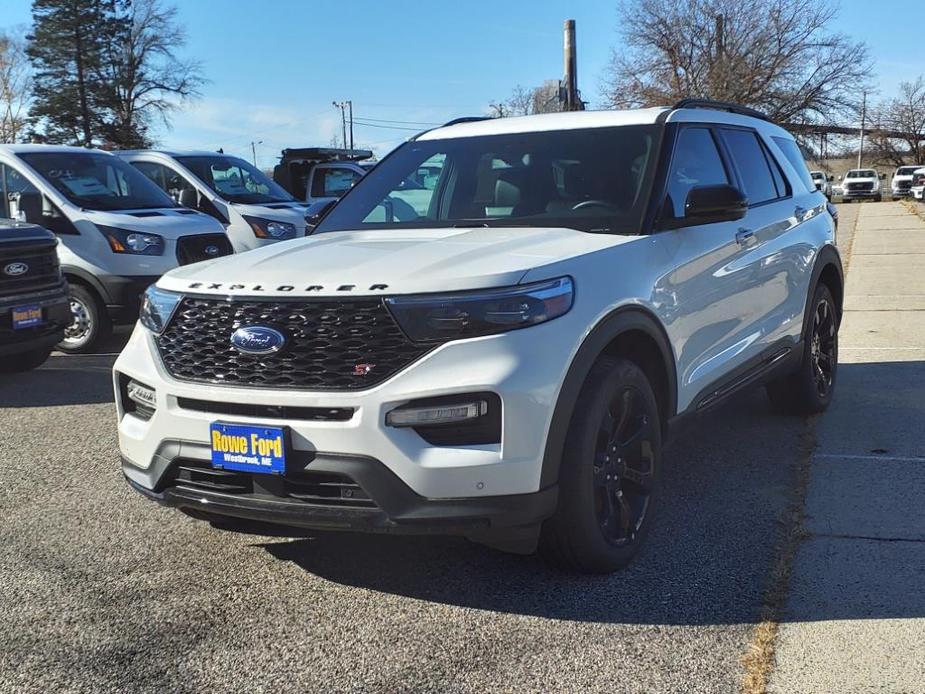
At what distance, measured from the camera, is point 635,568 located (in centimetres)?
385

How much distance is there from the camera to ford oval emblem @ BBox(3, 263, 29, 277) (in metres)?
7.51

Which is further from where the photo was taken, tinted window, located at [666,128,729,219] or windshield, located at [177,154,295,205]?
windshield, located at [177,154,295,205]

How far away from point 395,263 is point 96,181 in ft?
24.4

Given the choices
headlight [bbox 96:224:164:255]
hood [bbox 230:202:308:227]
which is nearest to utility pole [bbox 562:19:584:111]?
hood [bbox 230:202:308:227]

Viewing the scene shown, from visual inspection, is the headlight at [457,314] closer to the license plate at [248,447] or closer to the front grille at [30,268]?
the license plate at [248,447]

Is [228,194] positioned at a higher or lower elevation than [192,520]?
higher

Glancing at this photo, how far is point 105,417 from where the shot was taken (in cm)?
663

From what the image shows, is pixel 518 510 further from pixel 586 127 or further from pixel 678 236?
pixel 586 127

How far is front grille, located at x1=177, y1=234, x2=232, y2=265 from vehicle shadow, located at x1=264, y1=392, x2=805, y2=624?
611 centimetres

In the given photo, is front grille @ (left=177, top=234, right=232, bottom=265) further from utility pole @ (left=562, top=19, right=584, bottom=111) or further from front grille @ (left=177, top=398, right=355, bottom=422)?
utility pole @ (left=562, top=19, right=584, bottom=111)

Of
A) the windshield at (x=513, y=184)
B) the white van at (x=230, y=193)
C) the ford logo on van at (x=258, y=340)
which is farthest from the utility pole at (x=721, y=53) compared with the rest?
the ford logo on van at (x=258, y=340)

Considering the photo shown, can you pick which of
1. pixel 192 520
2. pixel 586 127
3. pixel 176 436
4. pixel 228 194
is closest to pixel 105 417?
pixel 192 520

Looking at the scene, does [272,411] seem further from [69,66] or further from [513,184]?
[69,66]

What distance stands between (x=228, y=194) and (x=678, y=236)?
358 inches
